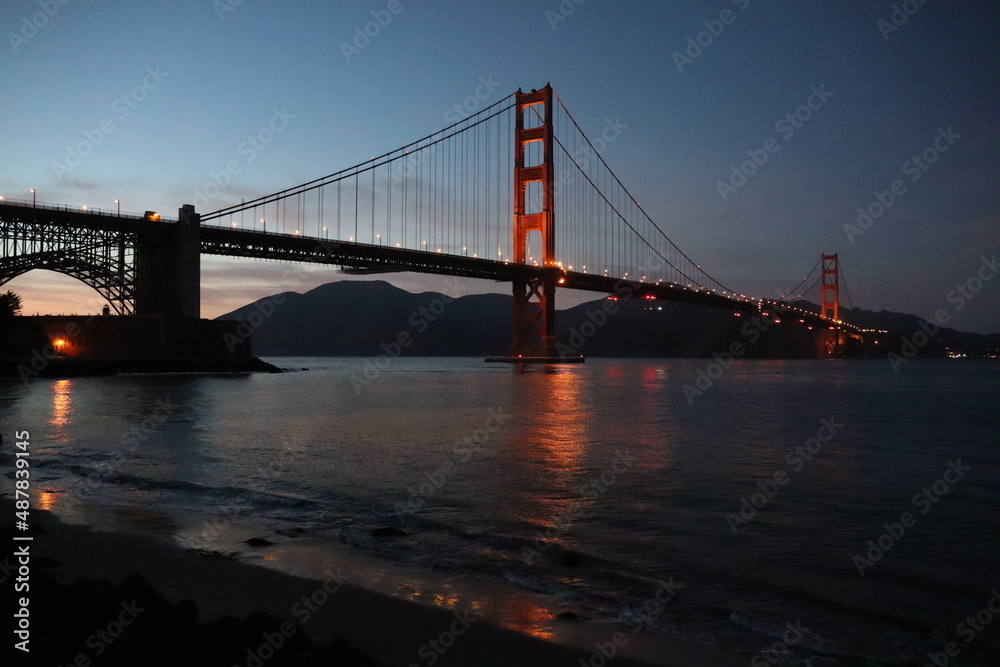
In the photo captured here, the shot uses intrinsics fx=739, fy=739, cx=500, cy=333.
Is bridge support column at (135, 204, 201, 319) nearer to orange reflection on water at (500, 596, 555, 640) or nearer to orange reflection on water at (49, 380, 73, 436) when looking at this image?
orange reflection on water at (49, 380, 73, 436)

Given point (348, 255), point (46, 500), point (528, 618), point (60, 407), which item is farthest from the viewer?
point (348, 255)

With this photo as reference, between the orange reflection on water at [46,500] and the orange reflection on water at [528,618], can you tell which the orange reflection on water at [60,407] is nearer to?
the orange reflection on water at [46,500]

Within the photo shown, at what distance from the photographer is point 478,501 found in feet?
26.4

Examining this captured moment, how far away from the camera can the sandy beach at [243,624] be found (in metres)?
3.04

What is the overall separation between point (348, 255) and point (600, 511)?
4492 cm

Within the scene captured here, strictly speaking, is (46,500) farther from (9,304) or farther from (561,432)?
(9,304)

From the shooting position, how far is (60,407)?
20.0 metres

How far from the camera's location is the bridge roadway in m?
40.4

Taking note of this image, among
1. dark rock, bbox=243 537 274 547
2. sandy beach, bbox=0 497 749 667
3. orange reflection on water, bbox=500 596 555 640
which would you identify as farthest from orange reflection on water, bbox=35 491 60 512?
orange reflection on water, bbox=500 596 555 640

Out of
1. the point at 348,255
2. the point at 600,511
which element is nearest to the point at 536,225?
the point at 348,255

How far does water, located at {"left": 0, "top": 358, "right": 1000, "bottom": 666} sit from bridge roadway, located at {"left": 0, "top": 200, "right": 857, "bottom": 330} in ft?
87.3

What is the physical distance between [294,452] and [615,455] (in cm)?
529

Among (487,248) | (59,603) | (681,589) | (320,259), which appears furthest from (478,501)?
(487,248)

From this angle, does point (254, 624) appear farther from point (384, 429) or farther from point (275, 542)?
point (384, 429)
